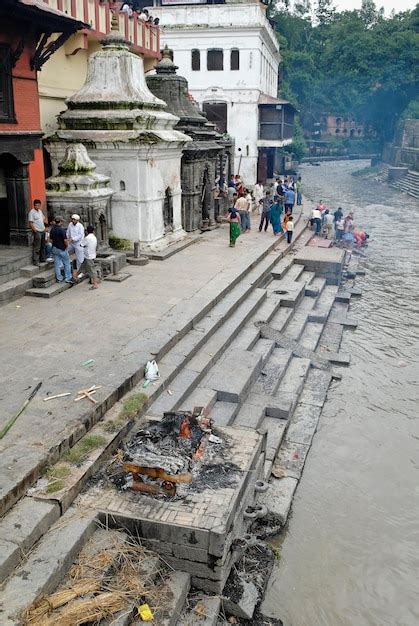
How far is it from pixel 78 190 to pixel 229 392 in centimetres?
685

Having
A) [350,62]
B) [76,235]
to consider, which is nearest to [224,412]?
[76,235]

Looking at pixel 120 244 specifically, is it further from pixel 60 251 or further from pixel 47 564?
pixel 47 564

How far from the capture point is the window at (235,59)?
1213 inches

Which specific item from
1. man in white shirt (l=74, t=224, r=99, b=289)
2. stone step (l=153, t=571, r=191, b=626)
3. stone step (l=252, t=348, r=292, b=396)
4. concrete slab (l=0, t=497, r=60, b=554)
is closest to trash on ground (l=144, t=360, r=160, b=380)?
stone step (l=252, t=348, r=292, b=396)

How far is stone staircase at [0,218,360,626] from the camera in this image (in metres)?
5.01

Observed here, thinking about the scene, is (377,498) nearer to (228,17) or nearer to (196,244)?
(196,244)

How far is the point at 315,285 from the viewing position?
1592cm

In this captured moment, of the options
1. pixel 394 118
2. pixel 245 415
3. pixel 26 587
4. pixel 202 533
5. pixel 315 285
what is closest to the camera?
pixel 26 587

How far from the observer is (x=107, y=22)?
16.9 metres

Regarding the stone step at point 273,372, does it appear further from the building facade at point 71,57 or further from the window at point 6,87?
the building facade at point 71,57

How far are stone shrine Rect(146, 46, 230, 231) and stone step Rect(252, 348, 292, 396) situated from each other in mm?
7939

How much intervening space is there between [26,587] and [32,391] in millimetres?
2972

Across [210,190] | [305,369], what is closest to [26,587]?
[305,369]

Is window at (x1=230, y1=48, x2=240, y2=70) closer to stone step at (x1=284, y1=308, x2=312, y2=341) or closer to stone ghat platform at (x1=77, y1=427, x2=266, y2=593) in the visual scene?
stone step at (x1=284, y1=308, x2=312, y2=341)
